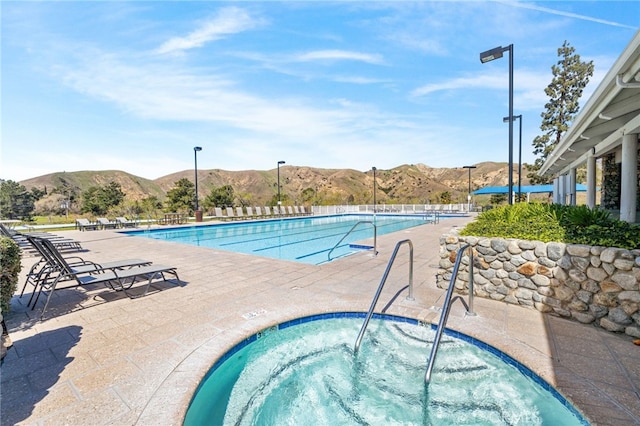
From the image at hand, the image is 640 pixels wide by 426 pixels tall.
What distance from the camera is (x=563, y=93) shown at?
888 inches

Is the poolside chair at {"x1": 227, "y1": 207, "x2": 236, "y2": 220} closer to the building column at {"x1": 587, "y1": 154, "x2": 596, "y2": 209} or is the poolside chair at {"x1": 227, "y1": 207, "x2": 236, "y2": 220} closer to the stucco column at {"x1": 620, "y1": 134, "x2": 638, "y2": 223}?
the building column at {"x1": 587, "y1": 154, "x2": 596, "y2": 209}

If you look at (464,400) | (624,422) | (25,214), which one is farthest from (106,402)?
(25,214)

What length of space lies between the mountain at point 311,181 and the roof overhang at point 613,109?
47.8 m

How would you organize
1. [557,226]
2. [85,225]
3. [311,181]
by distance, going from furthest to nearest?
[311,181], [85,225], [557,226]

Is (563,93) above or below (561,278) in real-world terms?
above

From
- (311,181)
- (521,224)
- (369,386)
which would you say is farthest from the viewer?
(311,181)

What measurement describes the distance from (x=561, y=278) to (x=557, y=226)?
0.68m

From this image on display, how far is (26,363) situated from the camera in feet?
8.14

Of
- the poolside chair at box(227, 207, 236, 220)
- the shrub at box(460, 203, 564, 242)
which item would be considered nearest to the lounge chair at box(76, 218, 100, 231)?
the poolside chair at box(227, 207, 236, 220)

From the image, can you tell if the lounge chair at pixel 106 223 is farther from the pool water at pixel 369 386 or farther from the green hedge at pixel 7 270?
the pool water at pixel 369 386

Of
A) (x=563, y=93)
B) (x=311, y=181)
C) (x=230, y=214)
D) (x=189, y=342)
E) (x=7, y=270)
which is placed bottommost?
(x=189, y=342)

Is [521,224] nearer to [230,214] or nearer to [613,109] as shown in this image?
[613,109]

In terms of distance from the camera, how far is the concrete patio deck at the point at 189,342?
6.46 feet

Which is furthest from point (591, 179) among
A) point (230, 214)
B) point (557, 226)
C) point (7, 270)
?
point (230, 214)
